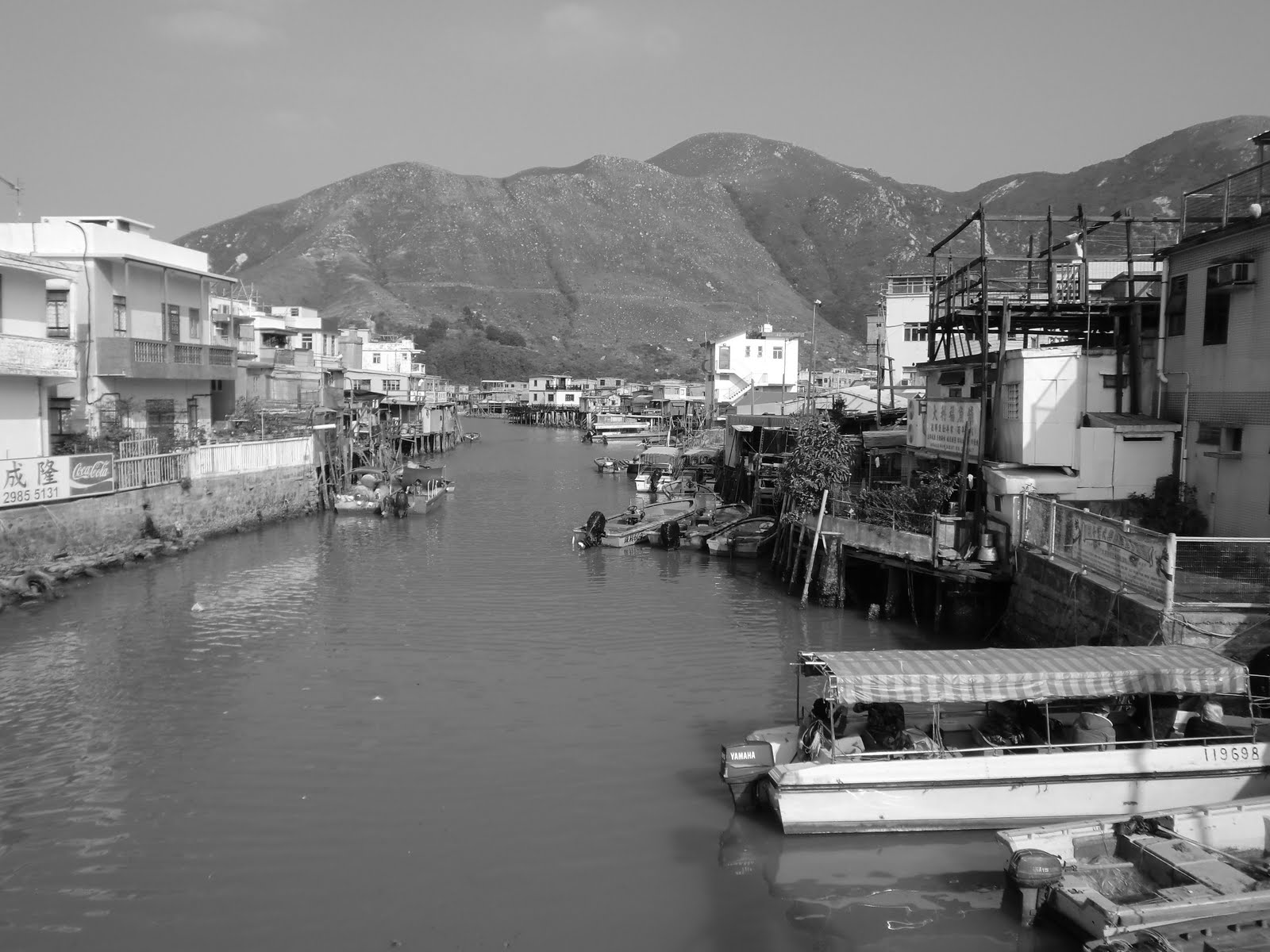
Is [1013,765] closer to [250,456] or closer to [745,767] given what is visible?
[745,767]

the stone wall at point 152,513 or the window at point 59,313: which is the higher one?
the window at point 59,313

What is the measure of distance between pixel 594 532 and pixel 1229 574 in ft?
72.0

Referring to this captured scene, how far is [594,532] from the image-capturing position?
33875 millimetres

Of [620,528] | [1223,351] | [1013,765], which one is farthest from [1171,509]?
[620,528]

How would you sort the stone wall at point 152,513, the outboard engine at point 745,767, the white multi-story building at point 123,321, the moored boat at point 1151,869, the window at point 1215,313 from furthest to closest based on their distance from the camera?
the white multi-story building at point 123,321, the stone wall at point 152,513, the window at point 1215,313, the outboard engine at point 745,767, the moored boat at point 1151,869

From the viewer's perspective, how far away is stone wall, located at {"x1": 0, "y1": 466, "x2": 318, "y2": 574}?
965 inches

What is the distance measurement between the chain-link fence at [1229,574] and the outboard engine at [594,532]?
21337 millimetres

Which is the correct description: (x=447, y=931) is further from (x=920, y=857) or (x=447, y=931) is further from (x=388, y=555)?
(x=388, y=555)

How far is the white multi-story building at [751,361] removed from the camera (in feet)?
244

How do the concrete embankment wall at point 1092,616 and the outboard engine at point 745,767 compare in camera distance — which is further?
the concrete embankment wall at point 1092,616

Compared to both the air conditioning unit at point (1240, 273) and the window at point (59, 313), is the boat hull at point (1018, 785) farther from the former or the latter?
the window at point (59, 313)

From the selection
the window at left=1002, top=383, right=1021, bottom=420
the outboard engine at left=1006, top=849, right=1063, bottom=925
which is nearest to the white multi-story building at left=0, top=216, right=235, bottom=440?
the window at left=1002, top=383, right=1021, bottom=420

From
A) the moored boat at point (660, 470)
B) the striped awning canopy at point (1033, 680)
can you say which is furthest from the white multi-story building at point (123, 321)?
the striped awning canopy at point (1033, 680)

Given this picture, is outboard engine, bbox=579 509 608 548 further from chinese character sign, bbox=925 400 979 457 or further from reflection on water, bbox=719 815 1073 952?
reflection on water, bbox=719 815 1073 952
